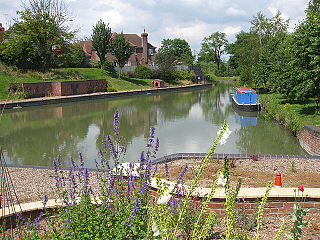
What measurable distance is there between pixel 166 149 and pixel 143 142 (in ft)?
4.55

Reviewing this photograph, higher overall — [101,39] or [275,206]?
[101,39]

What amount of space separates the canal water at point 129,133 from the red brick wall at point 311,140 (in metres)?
0.37

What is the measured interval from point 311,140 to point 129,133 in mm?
7928

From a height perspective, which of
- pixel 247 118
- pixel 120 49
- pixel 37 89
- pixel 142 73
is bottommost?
pixel 247 118

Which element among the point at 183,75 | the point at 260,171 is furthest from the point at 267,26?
the point at 260,171

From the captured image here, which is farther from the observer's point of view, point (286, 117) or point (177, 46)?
point (177, 46)

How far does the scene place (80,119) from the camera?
1995cm

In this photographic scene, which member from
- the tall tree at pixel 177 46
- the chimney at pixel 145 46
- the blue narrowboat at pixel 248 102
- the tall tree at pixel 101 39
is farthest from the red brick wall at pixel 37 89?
the tall tree at pixel 177 46

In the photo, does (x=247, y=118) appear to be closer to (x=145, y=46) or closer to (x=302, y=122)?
(x=302, y=122)

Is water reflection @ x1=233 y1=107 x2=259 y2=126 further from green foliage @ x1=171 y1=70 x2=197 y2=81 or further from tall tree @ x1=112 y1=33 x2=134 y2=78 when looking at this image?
green foliage @ x1=171 y1=70 x2=197 y2=81

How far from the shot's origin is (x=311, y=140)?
35.0 feet

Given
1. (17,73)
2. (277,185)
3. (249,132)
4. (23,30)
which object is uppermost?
(23,30)

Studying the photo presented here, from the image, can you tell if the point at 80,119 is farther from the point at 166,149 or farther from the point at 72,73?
the point at 72,73

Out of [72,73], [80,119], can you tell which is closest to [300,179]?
[80,119]
